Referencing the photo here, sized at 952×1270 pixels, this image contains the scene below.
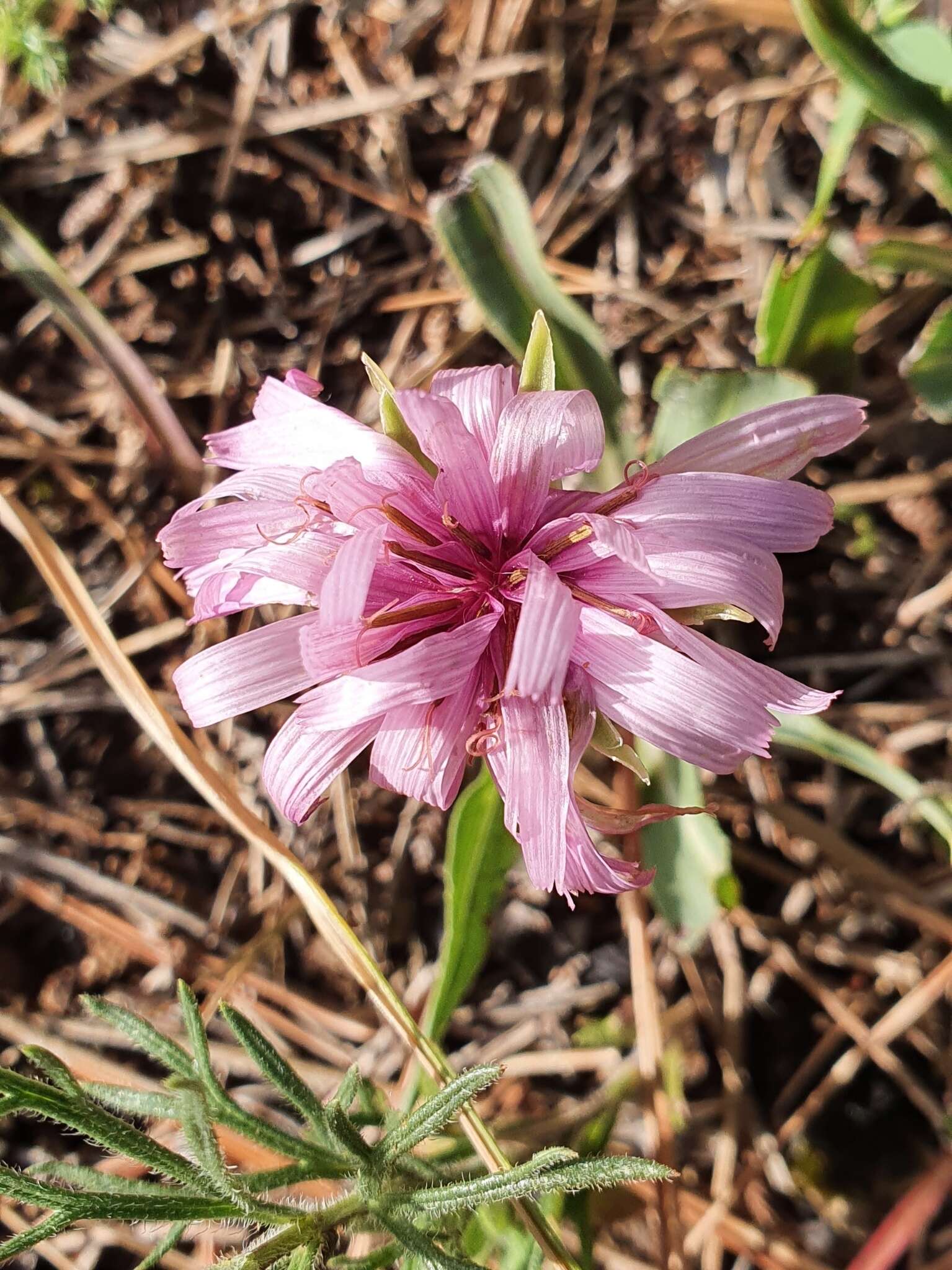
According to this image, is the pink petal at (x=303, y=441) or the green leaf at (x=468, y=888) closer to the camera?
the pink petal at (x=303, y=441)

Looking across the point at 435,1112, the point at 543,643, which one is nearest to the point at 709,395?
the point at 543,643

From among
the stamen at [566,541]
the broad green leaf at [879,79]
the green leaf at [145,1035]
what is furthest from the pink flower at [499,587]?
the broad green leaf at [879,79]

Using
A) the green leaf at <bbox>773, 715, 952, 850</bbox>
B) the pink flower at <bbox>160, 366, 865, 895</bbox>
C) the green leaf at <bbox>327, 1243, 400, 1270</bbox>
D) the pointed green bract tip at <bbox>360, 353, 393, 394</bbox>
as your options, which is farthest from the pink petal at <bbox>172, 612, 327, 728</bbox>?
the green leaf at <bbox>773, 715, 952, 850</bbox>

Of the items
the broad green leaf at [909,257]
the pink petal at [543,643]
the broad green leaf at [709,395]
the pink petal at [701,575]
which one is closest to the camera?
the pink petal at [543,643]

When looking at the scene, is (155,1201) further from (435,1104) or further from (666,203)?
(666,203)

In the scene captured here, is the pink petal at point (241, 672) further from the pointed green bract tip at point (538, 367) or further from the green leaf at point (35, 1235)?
the green leaf at point (35, 1235)

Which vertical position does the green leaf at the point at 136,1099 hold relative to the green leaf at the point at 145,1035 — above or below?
below

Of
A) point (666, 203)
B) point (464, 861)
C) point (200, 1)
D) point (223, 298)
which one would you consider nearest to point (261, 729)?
point (464, 861)

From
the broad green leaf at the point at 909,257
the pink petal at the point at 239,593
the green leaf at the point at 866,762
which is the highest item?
the broad green leaf at the point at 909,257
